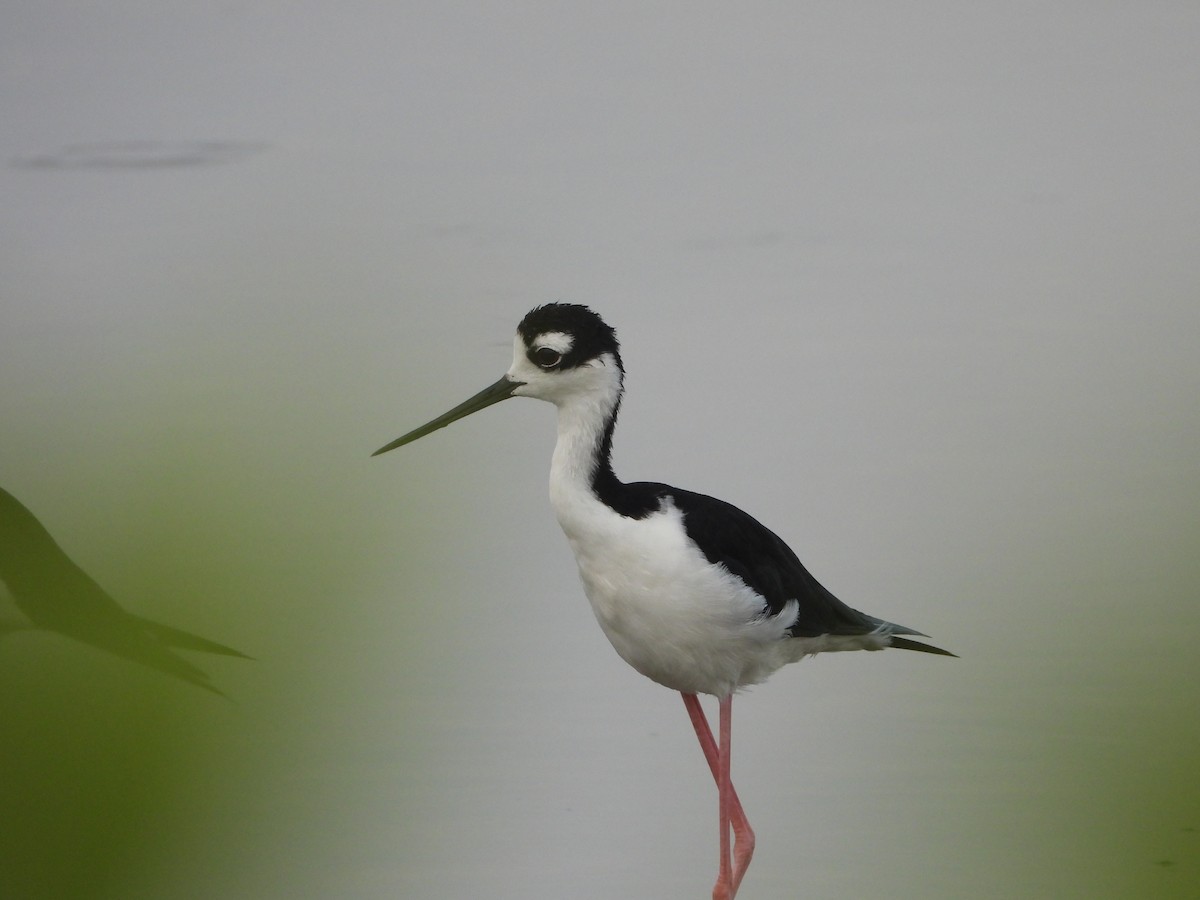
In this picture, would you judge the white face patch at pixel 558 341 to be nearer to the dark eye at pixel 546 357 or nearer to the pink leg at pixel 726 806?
the dark eye at pixel 546 357

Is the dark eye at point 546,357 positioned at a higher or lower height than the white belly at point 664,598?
higher

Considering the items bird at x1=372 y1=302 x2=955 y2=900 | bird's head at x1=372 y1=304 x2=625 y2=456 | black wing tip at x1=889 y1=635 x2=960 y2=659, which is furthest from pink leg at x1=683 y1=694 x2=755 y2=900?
bird's head at x1=372 y1=304 x2=625 y2=456

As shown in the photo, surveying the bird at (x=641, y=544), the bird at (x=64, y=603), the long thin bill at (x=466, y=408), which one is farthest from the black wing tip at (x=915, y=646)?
the bird at (x=64, y=603)

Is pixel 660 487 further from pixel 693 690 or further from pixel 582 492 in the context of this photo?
pixel 693 690

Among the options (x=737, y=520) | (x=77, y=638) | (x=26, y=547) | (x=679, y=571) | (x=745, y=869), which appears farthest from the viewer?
(x=745, y=869)

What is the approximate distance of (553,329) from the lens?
2725 millimetres

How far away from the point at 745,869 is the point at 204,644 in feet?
6.98

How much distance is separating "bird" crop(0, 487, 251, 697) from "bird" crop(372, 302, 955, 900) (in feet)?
4.61

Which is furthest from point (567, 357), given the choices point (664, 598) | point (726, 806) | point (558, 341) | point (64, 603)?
point (64, 603)

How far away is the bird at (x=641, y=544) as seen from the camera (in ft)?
8.82

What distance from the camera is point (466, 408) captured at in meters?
2.89

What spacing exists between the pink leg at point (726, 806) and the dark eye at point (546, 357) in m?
0.76

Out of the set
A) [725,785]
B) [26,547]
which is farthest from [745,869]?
[26,547]

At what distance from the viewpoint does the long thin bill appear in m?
2.80
